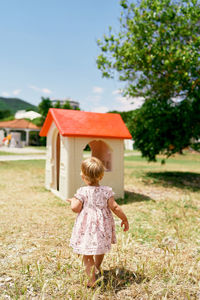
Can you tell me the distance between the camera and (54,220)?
5.24 metres

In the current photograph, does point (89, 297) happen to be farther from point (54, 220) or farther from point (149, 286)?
point (54, 220)

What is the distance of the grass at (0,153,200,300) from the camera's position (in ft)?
8.98

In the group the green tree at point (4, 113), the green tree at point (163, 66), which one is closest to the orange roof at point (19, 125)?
the green tree at point (4, 113)

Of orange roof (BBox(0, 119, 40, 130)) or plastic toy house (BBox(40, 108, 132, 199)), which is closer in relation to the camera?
plastic toy house (BBox(40, 108, 132, 199))

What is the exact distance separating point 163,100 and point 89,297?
9.79 m

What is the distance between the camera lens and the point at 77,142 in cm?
662

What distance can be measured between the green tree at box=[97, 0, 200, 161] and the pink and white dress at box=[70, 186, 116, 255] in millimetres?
6907

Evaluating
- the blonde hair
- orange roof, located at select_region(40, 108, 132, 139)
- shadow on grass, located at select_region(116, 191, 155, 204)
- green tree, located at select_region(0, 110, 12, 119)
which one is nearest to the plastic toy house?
orange roof, located at select_region(40, 108, 132, 139)

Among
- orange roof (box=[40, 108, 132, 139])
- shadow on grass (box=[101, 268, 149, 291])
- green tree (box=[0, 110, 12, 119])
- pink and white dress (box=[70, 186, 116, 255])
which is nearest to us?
pink and white dress (box=[70, 186, 116, 255])

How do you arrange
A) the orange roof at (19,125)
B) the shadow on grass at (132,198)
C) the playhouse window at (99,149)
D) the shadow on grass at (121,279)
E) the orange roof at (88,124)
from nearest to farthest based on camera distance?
the shadow on grass at (121,279), the orange roof at (88,124), the shadow on grass at (132,198), the playhouse window at (99,149), the orange roof at (19,125)

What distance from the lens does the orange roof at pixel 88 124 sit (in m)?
6.59

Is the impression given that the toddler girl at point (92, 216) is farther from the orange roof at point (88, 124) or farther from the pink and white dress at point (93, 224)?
the orange roof at point (88, 124)

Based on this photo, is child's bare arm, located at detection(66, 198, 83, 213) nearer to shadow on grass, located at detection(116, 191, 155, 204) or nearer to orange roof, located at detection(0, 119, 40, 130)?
shadow on grass, located at detection(116, 191, 155, 204)

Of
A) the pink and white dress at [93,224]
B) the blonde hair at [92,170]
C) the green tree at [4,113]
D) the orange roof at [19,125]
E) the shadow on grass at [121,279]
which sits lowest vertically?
the shadow on grass at [121,279]
